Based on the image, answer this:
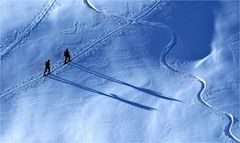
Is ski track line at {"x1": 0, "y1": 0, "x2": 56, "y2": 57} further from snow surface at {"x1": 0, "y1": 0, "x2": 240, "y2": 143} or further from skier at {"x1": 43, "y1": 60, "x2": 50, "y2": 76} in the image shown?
skier at {"x1": 43, "y1": 60, "x2": 50, "y2": 76}

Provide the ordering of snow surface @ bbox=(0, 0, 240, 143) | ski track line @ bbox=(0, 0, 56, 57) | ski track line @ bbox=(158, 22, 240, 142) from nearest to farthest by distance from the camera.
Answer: ski track line @ bbox=(158, 22, 240, 142)
snow surface @ bbox=(0, 0, 240, 143)
ski track line @ bbox=(0, 0, 56, 57)

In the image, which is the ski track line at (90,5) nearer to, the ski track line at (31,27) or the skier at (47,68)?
the ski track line at (31,27)

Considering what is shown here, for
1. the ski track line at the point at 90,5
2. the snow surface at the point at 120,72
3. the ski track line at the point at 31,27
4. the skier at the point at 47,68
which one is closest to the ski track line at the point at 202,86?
the snow surface at the point at 120,72

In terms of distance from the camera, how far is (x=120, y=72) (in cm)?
3972

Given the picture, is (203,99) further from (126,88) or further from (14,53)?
(14,53)

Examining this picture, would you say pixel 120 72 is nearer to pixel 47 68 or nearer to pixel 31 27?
pixel 47 68

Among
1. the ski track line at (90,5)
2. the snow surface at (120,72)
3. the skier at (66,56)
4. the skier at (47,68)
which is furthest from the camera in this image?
the ski track line at (90,5)

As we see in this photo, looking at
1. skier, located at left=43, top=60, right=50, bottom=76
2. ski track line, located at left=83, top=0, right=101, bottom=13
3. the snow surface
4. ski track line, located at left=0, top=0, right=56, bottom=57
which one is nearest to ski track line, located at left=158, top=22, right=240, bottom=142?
the snow surface

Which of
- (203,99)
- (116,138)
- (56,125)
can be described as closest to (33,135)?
(56,125)

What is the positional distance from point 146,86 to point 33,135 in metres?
7.06

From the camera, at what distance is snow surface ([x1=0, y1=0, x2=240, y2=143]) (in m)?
37.1

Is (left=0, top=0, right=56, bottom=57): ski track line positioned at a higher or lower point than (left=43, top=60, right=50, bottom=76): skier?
higher

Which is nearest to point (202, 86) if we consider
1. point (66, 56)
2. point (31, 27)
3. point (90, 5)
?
point (66, 56)

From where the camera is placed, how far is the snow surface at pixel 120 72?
37062 mm
